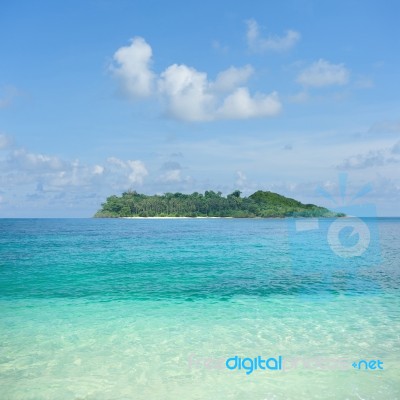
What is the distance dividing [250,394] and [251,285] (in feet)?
43.6

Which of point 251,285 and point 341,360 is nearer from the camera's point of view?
point 341,360

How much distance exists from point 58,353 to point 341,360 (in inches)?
307

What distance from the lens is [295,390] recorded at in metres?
8.52

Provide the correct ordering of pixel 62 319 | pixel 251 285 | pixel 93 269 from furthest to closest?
pixel 93 269 → pixel 251 285 → pixel 62 319

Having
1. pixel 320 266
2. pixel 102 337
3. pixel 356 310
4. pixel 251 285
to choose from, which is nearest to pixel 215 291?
pixel 251 285

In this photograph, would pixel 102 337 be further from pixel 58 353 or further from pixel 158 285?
pixel 158 285

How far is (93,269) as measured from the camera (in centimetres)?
2945

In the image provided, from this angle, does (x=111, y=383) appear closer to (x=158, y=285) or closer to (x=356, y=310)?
(x=356, y=310)

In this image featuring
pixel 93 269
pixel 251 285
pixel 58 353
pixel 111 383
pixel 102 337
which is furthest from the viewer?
pixel 93 269

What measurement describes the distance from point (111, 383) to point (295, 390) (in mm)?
4198

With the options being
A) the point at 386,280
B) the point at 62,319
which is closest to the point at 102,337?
the point at 62,319

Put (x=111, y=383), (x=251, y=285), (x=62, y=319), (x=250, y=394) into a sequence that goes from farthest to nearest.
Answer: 1. (x=251, y=285)
2. (x=62, y=319)
3. (x=111, y=383)
4. (x=250, y=394)

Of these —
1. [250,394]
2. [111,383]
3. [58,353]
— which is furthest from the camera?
[58,353]

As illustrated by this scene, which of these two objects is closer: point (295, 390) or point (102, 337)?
point (295, 390)
